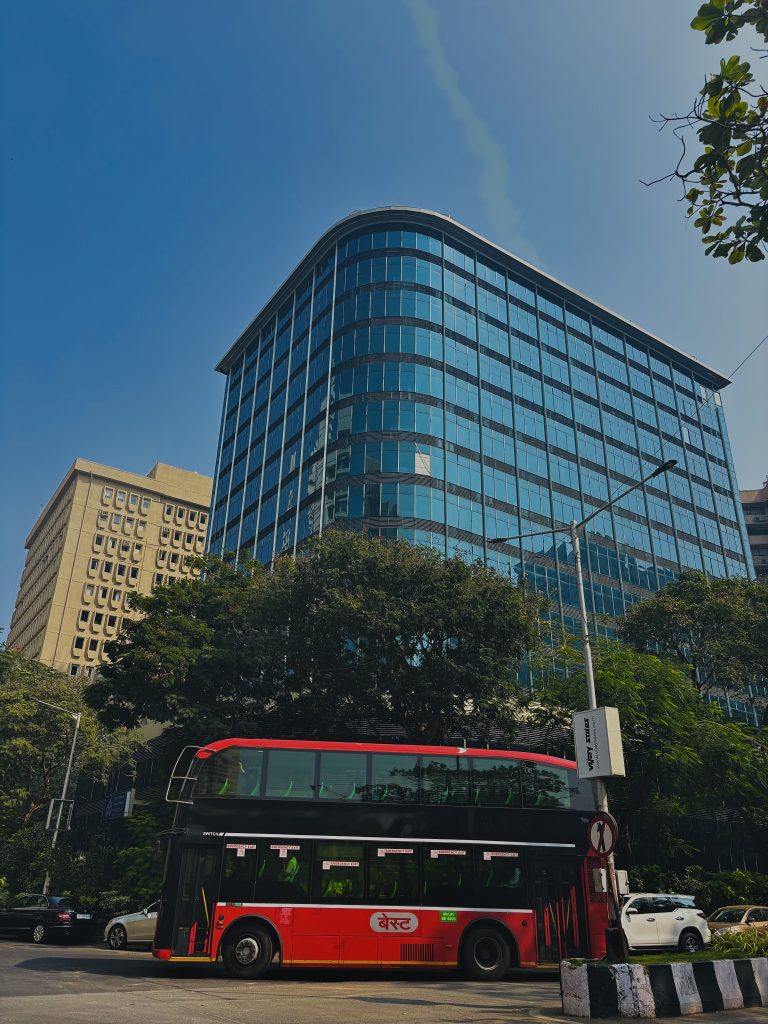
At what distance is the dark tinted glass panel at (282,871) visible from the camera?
47.8ft

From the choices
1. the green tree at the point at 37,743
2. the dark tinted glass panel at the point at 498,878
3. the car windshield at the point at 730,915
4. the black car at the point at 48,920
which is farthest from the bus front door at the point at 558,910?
the green tree at the point at 37,743

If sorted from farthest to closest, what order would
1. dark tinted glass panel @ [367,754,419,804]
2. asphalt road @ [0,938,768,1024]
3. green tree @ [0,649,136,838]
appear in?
green tree @ [0,649,136,838] < dark tinted glass panel @ [367,754,419,804] < asphalt road @ [0,938,768,1024]

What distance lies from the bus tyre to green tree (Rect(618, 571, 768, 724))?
966 inches

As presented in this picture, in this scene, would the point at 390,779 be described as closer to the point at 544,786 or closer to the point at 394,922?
the point at 394,922

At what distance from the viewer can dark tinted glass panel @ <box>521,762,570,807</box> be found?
16141 mm

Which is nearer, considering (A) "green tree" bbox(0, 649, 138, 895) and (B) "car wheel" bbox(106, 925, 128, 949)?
(B) "car wheel" bbox(106, 925, 128, 949)

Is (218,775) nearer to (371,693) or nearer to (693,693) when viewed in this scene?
(371,693)

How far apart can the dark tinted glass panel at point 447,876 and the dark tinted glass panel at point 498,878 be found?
20cm

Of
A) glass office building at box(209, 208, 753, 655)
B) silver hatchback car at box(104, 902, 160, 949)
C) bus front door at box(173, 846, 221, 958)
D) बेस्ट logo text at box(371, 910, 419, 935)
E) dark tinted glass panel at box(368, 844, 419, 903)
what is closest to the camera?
bus front door at box(173, 846, 221, 958)

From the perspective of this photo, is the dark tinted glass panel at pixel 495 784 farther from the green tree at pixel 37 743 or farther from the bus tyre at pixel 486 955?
the green tree at pixel 37 743

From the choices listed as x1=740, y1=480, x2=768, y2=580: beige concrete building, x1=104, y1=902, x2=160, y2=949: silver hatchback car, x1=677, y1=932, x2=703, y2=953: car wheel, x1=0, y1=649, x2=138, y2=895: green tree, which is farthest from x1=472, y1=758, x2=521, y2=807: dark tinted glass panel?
x1=740, y1=480, x2=768, y2=580: beige concrete building

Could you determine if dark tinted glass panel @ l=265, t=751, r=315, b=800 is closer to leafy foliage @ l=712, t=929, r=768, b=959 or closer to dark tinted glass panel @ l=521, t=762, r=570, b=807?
dark tinted glass panel @ l=521, t=762, r=570, b=807

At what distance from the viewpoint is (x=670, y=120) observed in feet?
27.3

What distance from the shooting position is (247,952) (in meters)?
14.4
